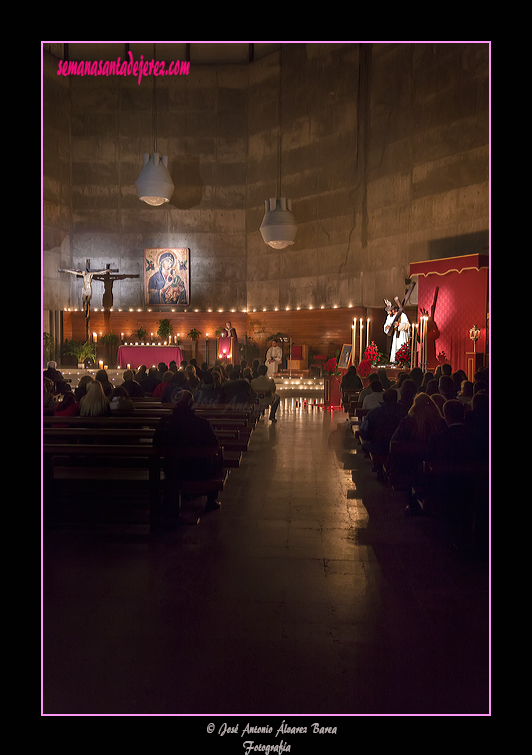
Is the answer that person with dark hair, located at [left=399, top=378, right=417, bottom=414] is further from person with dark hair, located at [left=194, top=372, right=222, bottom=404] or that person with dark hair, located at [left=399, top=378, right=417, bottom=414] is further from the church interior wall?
the church interior wall

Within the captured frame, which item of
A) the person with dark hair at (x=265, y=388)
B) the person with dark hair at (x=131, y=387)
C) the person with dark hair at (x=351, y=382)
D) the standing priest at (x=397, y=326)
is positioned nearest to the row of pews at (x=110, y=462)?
the person with dark hair at (x=131, y=387)

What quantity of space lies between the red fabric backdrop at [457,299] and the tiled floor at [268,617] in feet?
32.0

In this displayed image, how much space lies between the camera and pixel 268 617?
289 centimetres

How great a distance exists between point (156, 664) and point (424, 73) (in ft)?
59.6

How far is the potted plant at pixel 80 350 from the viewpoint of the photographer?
19.3 metres

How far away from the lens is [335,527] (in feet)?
14.5

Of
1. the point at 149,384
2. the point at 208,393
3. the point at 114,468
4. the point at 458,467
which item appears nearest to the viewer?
the point at 458,467

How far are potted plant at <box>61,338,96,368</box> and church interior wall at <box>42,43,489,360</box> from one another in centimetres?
178

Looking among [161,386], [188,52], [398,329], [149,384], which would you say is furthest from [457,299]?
[188,52]

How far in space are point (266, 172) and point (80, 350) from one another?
9554 millimetres

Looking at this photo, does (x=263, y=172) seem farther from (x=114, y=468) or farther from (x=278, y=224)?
(x=114, y=468)

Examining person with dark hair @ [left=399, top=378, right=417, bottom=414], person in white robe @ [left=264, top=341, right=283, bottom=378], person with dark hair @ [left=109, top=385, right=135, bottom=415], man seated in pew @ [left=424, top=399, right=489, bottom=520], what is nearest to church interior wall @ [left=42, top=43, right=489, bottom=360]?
person in white robe @ [left=264, top=341, right=283, bottom=378]

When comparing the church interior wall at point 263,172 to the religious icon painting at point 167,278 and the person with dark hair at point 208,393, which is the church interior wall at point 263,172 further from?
the person with dark hair at point 208,393

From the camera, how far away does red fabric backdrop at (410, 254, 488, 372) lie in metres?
13.2
